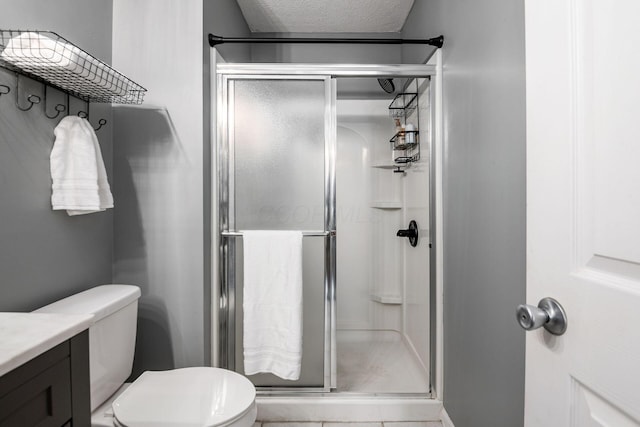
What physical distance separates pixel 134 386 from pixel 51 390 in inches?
27.8

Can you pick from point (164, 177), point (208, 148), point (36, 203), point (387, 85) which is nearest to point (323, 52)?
point (387, 85)

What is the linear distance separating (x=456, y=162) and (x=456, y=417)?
1191mm

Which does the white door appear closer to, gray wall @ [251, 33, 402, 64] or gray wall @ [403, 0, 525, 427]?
gray wall @ [403, 0, 525, 427]

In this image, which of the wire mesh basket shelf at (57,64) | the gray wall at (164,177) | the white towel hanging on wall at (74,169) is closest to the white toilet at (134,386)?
the gray wall at (164,177)

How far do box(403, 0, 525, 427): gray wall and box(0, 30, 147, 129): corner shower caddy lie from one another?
4.49 ft

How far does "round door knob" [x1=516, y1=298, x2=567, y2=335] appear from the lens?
60 centimetres

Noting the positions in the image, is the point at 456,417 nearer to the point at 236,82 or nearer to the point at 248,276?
the point at 248,276

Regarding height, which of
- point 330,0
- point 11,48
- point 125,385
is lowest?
point 125,385

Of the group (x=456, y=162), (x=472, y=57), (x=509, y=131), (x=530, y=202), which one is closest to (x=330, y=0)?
(x=472, y=57)

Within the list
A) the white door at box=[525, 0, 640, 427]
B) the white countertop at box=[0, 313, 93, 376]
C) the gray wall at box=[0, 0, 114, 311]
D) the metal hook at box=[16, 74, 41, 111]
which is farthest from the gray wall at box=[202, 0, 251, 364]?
the white door at box=[525, 0, 640, 427]

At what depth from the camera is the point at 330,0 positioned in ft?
7.61

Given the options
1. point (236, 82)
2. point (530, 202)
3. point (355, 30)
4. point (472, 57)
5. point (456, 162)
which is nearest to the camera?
point (530, 202)

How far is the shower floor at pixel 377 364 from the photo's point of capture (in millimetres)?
2025

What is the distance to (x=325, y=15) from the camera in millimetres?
2541
